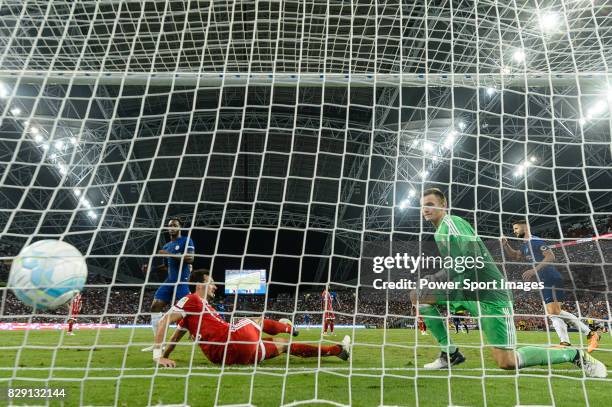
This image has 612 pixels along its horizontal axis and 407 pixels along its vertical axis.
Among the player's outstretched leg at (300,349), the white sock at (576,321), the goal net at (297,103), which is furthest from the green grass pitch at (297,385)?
the white sock at (576,321)

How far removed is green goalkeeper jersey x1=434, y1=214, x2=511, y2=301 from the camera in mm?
3478

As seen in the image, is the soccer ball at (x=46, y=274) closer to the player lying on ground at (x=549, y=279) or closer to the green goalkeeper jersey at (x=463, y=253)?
the green goalkeeper jersey at (x=463, y=253)

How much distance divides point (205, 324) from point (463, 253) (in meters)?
2.16

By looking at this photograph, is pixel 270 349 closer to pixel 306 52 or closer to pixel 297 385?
pixel 297 385

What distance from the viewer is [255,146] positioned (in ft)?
48.9

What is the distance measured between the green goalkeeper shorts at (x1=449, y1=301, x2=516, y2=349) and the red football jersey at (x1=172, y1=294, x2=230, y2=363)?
77.4 inches

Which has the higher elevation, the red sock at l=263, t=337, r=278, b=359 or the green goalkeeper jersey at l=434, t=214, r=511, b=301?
the green goalkeeper jersey at l=434, t=214, r=511, b=301

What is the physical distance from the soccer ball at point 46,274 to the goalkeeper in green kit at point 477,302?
2765 mm

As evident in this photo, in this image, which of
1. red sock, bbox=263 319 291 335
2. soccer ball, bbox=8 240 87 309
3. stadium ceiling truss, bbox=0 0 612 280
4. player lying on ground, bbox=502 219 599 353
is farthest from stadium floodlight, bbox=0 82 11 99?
player lying on ground, bbox=502 219 599 353

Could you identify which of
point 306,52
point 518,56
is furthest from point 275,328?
point 518,56

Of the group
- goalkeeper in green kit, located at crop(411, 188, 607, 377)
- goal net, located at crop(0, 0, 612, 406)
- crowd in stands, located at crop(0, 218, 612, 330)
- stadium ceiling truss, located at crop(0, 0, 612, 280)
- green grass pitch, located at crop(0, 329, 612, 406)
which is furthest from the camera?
crowd in stands, located at crop(0, 218, 612, 330)

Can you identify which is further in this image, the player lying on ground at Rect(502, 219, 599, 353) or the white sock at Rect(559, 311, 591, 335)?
the player lying on ground at Rect(502, 219, 599, 353)

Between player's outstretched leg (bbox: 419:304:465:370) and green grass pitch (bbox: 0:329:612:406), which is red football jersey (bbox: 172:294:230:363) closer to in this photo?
green grass pitch (bbox: 0:329:612:406)

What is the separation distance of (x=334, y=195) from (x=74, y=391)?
13511 millimetres
